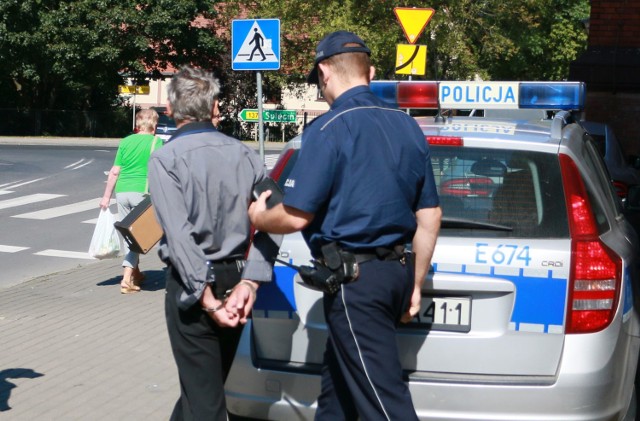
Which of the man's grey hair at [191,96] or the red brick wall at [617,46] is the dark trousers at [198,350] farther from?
the red brick wall at [617,46]

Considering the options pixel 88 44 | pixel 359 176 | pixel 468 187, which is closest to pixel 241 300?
pixel 359 176

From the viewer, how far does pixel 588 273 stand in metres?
4.22

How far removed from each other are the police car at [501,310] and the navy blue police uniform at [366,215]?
0.54m

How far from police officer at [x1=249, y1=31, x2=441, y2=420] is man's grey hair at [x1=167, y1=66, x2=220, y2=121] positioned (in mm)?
527

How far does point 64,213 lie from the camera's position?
1666 cm

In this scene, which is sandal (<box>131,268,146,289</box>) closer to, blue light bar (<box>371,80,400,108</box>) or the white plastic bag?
the white plastic bag

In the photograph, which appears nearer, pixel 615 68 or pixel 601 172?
pixel 601 172

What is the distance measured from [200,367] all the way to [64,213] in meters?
13.1

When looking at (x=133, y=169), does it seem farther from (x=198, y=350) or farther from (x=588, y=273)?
(x=588, y=273)

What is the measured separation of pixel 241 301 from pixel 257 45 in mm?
7554

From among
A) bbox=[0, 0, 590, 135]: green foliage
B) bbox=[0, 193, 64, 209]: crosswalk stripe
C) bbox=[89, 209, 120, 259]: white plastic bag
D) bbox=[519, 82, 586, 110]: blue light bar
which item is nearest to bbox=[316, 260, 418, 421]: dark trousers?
bbox=[519, 82, 586, 110]: blue light bar

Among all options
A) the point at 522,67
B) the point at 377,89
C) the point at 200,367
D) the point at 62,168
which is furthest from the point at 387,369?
the point at 522,67

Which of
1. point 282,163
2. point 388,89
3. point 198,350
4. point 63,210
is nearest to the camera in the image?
point 198,350

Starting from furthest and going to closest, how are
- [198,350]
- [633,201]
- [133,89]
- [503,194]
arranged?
[133,89], [633,201], [503,194], [198,350]
